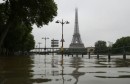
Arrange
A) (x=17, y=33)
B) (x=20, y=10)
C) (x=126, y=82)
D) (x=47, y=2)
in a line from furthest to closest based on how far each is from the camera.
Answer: (x=17, y=33) < (x=47, y=2) < (x=20, y=10) < (x=126, y=82)

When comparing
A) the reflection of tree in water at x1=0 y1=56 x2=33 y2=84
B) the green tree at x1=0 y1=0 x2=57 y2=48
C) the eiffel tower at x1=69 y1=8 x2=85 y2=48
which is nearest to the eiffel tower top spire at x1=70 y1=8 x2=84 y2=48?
the eiffel tower at x1=69 y1=8 x2=85 y2=48

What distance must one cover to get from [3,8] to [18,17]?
13.6 ft

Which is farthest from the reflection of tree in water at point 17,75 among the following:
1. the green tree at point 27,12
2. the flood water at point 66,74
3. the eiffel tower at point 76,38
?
the eiffel tower at point 76,38

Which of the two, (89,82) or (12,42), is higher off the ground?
(12,42)

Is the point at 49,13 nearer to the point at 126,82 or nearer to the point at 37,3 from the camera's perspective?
the point at 37,3

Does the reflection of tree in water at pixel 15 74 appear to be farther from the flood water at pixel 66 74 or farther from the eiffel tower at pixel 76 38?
the eiffel tower at pixel 76 38

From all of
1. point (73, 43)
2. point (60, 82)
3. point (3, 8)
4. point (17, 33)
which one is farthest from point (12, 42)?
point (73, 43)

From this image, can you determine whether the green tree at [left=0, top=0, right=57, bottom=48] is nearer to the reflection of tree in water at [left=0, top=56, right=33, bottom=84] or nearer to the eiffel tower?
the reflection of tree in water at [left=0, top=56, right=33, bottom=84]

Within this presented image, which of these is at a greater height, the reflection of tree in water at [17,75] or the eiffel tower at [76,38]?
the eiffel tower at [76,38]

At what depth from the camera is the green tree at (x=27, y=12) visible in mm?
36531

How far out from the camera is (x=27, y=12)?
126ft

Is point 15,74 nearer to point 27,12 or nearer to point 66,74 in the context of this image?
point 66,74

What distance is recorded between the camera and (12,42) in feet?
260

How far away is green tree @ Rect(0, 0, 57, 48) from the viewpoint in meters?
36.5
